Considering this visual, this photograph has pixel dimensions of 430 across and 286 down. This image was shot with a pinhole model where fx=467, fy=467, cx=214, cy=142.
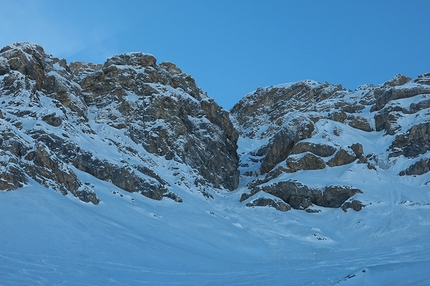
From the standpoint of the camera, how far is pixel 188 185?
65.6 m

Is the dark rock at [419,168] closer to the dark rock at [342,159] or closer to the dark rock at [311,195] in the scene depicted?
the dark rock at [342,159]

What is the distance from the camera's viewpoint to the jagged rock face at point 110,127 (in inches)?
1721

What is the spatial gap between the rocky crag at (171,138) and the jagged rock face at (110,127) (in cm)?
17

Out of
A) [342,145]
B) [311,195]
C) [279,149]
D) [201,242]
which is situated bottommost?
[201,242]

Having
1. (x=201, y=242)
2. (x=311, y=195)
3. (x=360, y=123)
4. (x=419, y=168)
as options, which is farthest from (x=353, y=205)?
(x=360, y=123)

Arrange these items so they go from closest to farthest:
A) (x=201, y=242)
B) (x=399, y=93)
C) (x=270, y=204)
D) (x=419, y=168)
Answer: (x=201, y=242)
(x=270, y=204)
(x=419, y=168)
(x=399, y=93)

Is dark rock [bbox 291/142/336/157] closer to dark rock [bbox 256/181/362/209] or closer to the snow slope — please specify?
dark rock [bbox 256/181/362/209]

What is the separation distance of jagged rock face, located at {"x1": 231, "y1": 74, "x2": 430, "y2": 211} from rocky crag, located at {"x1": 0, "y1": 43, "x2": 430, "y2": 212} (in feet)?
0.60

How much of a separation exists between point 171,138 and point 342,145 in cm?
2709

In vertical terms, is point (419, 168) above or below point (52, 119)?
above

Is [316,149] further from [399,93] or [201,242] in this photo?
[201,242]

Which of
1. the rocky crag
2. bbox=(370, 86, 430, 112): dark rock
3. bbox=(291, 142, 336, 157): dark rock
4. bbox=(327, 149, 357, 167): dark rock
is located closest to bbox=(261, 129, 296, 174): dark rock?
the rocky crag

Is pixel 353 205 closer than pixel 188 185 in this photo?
Yes

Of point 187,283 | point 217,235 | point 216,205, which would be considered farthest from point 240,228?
point 187,283
